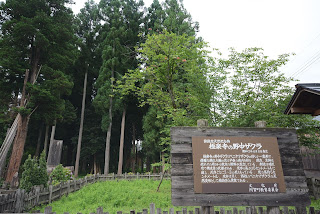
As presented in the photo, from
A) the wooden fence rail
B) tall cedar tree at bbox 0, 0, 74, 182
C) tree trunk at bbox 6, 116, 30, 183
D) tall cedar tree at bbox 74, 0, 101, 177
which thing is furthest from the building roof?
tall cedar tree at bbox 74, 0, 101, 177

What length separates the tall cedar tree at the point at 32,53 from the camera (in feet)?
44.3

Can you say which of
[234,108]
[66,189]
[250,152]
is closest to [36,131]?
[66,189]

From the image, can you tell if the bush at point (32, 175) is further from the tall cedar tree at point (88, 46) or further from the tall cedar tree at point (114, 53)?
the tall cedar tree at point (88, 46)

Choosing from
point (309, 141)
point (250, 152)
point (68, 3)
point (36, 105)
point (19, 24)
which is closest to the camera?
point (250, 152)

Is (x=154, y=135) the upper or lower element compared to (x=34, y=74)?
lower

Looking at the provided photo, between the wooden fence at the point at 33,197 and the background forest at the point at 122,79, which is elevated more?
the background forest at the point at 122,79

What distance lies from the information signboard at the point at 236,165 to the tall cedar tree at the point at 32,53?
13674mm

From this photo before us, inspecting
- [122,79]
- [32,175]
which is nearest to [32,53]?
[122,79]

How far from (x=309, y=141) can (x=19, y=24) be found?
57.7 feet

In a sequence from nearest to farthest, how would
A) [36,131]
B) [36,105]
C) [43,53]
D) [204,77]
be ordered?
1. [204,77]
2. [36,105]
3. [43,53]
4. [36,131]

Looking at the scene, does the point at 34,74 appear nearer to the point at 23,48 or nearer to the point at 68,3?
the point at 23,48

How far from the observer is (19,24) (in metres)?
13.4

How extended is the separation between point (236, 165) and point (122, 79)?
13940 millimetres

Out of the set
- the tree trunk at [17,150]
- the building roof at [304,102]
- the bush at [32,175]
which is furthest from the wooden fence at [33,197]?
the building roof at [304,102]
